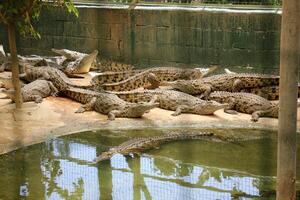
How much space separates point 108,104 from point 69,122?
614 millimetres

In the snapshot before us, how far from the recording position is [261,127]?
5152mm

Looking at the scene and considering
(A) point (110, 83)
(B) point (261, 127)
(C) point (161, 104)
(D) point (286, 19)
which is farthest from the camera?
(A) point (110, 83)

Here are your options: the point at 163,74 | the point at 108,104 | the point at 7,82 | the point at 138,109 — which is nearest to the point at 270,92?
the point at 163,74

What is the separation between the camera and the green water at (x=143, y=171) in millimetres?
3496

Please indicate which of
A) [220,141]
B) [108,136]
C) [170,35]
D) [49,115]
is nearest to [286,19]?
[220,141]

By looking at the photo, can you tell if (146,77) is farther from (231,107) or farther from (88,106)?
(231,107)

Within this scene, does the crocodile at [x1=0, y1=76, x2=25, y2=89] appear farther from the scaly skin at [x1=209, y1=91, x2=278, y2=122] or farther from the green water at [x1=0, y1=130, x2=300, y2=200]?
the scaly skin at [x1=209, y1=91, x2=278, y2=122]

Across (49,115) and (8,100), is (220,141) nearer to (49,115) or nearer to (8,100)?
(49,115)

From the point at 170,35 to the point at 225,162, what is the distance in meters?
4.29

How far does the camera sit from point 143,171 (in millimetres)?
3920

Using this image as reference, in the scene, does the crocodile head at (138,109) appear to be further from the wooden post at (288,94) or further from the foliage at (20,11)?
the wooden post at (288,94)

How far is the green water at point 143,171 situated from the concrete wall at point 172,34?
9.66ft

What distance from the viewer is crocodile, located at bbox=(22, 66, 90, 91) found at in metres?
6.66

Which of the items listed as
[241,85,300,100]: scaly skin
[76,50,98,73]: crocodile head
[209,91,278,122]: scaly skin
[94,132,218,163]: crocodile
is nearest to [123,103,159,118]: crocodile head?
[94,132,218,163]: crocodile
